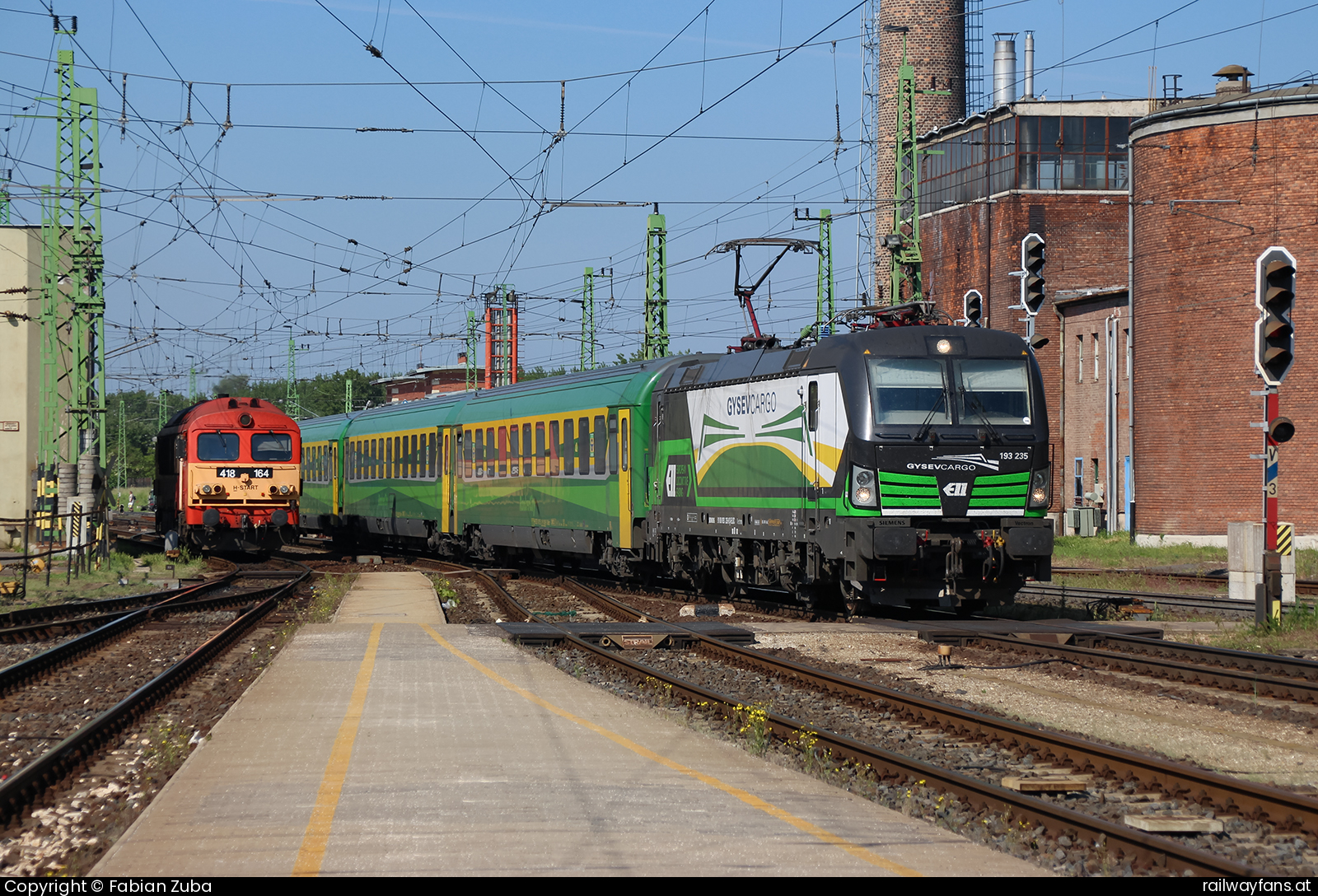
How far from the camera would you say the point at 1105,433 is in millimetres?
44719

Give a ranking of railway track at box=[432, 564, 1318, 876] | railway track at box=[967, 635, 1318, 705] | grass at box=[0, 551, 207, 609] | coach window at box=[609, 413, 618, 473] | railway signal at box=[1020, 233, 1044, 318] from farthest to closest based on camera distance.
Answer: railway signal at box=[1020, 233, 1044, 318]
coach window at box=[609, 413, 618, 473]
grass at box=[0, 551, 207, 609]
railway track at box=[967, 635, 1318, 705]
railway track at box=[432, 564, 1318, 876]

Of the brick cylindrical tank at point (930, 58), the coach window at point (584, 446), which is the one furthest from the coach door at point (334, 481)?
the brick cylindrical tank at point (930, 58)

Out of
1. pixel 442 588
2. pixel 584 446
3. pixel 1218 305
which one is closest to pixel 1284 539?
pixel 584 446

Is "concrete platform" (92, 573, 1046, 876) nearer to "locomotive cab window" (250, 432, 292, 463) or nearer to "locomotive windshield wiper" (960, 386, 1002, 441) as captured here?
A: "locomotive windshield wiper" (960, 386, 1002, 441)

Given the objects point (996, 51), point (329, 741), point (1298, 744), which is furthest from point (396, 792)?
point (996, 51)

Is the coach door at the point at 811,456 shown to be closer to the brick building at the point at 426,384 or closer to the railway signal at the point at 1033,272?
the railway signal at the point at 1033,272

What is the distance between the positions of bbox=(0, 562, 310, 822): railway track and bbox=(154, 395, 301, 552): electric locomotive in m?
8.95

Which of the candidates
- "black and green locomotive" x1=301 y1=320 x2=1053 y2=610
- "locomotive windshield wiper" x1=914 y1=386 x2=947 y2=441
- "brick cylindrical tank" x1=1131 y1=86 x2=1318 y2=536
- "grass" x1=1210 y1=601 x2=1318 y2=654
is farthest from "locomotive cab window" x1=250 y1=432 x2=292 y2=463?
"brick cylindrical tank" x1=1131 y1=86 x2=1318 y2=536

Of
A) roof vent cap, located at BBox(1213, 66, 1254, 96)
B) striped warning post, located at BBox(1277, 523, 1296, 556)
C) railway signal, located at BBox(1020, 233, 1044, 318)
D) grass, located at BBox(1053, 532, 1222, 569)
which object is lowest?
grass, located at BBox(1053, 532, 1222, 569)

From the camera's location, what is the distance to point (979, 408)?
17.0 meters

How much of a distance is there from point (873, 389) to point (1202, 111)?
25286 millimetres

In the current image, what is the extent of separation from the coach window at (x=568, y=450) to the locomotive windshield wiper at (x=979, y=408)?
9.37 m

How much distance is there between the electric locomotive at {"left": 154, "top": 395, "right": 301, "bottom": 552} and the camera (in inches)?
1218

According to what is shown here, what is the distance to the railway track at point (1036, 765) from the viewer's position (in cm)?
673
